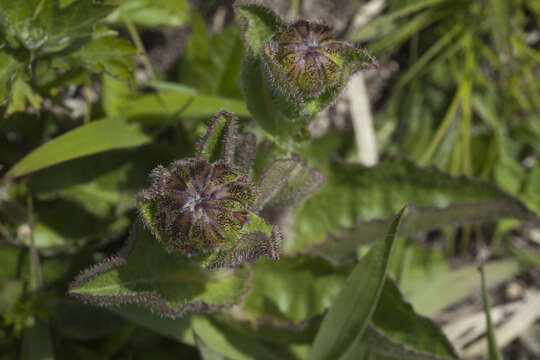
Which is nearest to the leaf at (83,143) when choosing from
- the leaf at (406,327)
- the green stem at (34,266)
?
the green stem at (34,266)

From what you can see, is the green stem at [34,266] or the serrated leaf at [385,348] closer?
the serrated leaf at [385,348]

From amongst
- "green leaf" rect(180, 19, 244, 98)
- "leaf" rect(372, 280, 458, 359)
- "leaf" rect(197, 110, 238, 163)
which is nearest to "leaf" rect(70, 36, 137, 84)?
"leaf" rect(197, 110, 238, 163)

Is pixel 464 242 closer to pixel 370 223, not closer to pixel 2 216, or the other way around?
pixel 370 223

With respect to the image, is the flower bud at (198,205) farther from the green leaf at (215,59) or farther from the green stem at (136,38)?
the green leaf at (215,59)

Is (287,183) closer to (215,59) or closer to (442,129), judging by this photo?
(215,59)

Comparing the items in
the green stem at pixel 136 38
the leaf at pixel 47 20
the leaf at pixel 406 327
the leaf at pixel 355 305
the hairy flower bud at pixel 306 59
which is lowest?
the leaf at pixel 406 327

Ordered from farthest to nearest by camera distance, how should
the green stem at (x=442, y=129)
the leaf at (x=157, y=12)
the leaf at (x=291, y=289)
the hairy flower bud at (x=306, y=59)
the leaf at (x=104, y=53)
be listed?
the green stem at (x=442, y=129) → the leaf at (x=157, y=12) → the leaf at (x=291, y=289) → the leaf at (x=104, y=53) → the hairy flower bud at (x=306, y=59)

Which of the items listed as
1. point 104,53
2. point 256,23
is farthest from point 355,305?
point 104,53

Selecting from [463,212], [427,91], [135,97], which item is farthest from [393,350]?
[427,91]
